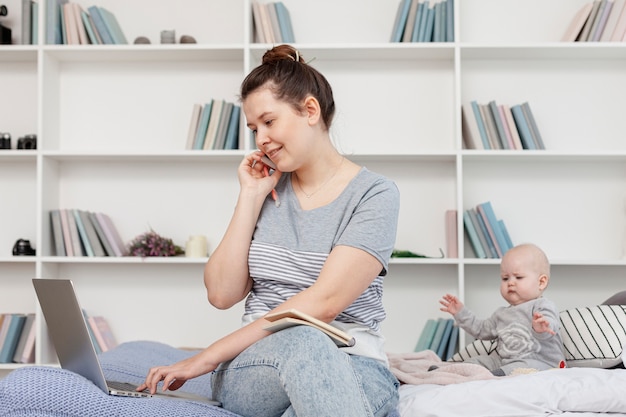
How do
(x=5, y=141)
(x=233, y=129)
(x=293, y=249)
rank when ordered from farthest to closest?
(x=5, y=141) < (x=233, y=129) < (x=293, y=249)

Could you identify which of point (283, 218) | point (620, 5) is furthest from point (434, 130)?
point (283, 218)

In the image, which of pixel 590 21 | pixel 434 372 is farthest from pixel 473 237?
pixel 434 372

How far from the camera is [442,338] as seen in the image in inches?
140

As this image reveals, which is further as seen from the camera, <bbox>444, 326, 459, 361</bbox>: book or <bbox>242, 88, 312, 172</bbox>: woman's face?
<bbox>444, 326, 459, 361</bbox>: book

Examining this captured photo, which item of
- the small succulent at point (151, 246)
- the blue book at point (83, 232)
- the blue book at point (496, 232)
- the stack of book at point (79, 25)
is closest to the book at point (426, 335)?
the blue book at point (496, 232)

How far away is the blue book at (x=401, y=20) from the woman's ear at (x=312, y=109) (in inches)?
73.0

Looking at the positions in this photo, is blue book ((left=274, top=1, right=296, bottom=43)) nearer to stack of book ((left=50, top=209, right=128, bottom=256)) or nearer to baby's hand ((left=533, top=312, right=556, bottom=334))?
stack of book ((left=50, top=209, right=128, bottom=256))

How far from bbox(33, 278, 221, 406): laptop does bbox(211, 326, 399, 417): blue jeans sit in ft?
0.38

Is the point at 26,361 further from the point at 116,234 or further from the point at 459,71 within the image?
the point at 459,71

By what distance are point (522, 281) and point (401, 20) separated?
1524 millimetres

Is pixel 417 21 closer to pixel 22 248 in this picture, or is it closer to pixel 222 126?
pixel 222 126

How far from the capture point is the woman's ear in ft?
6.07

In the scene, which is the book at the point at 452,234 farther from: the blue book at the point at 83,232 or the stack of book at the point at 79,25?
the stack of book at the point at 79,25

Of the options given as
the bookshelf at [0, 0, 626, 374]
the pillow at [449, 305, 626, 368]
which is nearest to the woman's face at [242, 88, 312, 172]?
the pillow at [449, 305, 626, 368]
